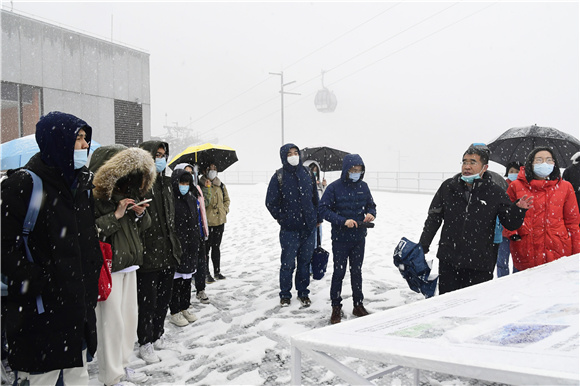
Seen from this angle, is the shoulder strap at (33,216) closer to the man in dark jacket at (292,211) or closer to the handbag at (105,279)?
the handbag at (105,279)

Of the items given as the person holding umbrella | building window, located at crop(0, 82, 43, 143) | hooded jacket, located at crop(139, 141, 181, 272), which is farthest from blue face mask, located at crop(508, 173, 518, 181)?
building window, located at crop(0, 82, 43, 143)

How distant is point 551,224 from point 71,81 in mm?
15948

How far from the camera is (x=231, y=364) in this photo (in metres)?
3.56

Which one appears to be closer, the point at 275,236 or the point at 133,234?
the point at 133,234

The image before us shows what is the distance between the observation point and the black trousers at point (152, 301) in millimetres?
3541

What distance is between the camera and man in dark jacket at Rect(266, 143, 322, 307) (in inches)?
201

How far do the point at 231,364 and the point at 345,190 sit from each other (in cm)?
224

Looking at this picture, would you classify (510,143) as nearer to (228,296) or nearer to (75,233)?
(228,296)

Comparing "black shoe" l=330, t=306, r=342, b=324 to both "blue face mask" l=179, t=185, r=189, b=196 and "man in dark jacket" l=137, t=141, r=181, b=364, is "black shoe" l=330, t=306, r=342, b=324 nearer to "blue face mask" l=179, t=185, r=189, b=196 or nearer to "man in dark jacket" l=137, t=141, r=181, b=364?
"man in dark jacket" l=137, t=141, r=181, b=364

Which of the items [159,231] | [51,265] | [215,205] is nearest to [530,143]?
[215,205]

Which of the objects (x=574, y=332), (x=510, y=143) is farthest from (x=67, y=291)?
(x=510, y=143)

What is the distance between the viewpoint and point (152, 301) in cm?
359

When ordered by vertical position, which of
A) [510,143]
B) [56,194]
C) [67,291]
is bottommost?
[67,291]

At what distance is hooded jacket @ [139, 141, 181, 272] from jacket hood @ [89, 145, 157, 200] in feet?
1.17
